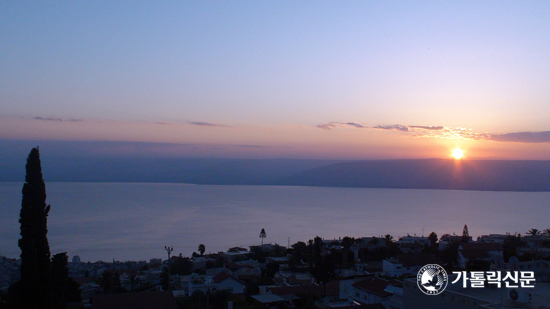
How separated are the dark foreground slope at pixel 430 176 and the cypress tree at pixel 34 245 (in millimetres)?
154923

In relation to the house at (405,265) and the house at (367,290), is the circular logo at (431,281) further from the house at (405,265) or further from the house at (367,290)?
the house at (405,265)

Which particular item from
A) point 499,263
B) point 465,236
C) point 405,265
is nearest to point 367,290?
point 499,263

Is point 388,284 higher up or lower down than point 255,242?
higher up

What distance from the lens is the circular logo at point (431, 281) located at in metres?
6.58

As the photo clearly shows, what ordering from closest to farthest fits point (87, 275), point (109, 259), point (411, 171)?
1. point (87, 275)
2. point (109, 259)
3. point (411, 171)

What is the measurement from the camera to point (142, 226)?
47.1 m

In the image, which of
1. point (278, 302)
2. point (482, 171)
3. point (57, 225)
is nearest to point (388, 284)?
point (278, 302)

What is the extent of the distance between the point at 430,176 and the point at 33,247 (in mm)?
166488

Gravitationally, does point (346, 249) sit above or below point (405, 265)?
below

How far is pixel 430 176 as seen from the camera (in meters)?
162

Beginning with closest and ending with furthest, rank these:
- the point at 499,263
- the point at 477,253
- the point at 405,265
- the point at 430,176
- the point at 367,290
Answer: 1. the point at 499,263
2. the point at 367,290
3. the point at 405,265
4. the point at 477,253
5. the point at 430,176

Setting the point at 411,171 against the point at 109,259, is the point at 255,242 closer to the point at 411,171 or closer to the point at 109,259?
the point at 109,259

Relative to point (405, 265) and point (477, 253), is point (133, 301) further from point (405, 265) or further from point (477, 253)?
point (477, 253)

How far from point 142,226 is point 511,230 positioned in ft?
129
